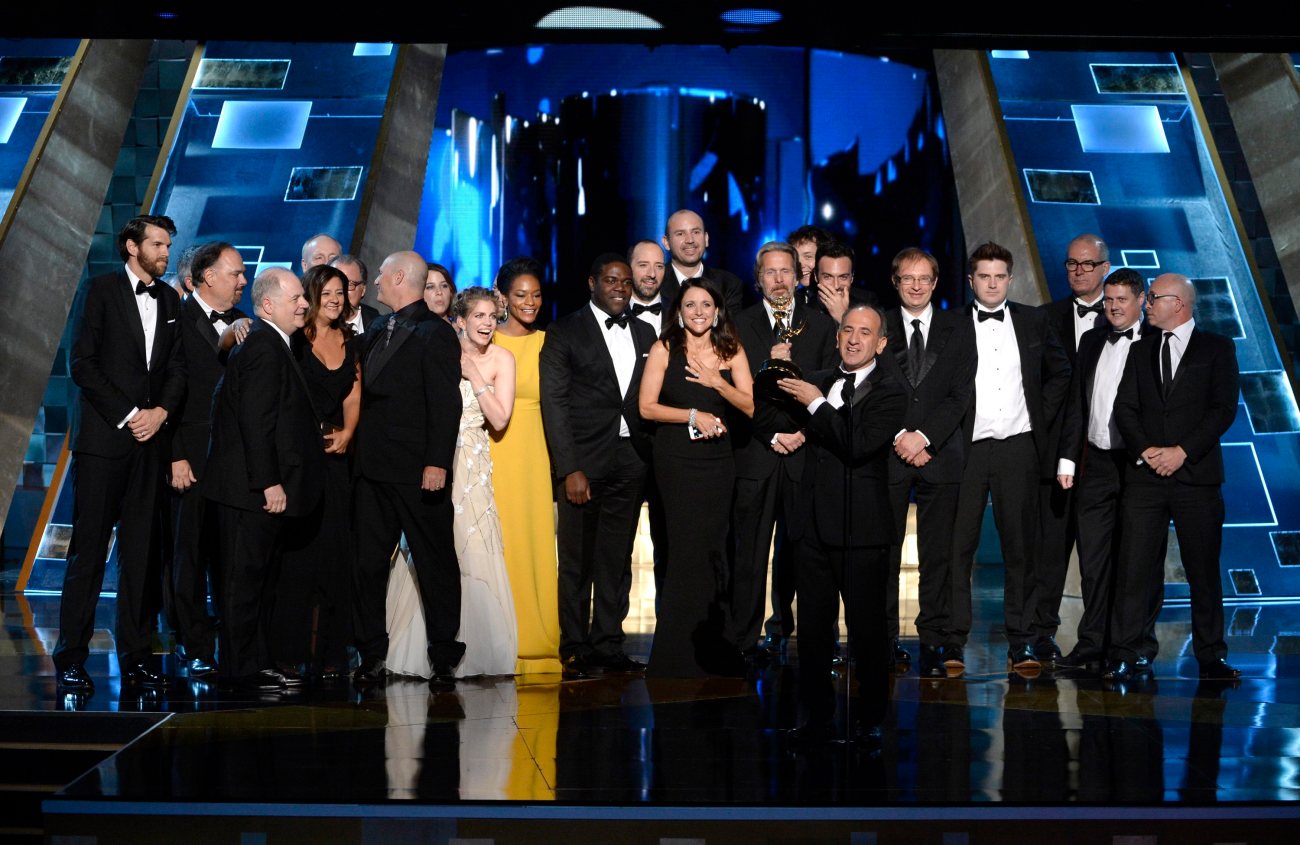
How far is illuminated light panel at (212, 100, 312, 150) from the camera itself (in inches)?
419

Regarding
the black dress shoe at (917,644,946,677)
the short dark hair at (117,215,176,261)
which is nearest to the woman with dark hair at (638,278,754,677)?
the black dress shoe at (917,644,946,677)

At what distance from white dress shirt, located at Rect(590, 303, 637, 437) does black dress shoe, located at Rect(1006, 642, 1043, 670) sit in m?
1.95

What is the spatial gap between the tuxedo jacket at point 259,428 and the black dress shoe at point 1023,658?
304 centimetres

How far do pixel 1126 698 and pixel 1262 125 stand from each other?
22.0ft

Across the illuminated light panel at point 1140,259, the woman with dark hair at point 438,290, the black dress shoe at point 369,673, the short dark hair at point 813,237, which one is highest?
the illuminated light panel at point 1140,259

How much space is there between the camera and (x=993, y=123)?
10.7 meters

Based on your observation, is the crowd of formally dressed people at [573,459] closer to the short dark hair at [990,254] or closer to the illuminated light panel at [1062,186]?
the short dark hair at [990,254]

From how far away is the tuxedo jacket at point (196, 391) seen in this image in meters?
5.78

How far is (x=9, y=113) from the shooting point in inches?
408

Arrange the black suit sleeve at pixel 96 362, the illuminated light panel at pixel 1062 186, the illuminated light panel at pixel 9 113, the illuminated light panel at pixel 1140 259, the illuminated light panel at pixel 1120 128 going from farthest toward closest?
the illuminated light panel at pixel 1120 128
the illuminated light panel at pixel 9 113
the illuminated light panel at pixel 1062 186
the illuminated light panel at pixel 1140 259
the black suit sleeve at pixel 96 362

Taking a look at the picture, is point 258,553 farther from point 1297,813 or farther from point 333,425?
point 1297,813

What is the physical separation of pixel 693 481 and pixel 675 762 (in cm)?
182

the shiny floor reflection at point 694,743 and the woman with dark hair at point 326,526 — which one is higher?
the woman with dark hair at point 326,526

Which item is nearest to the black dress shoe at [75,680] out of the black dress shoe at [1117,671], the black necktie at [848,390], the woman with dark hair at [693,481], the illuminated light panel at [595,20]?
the woman with dark hair at [693,481]
